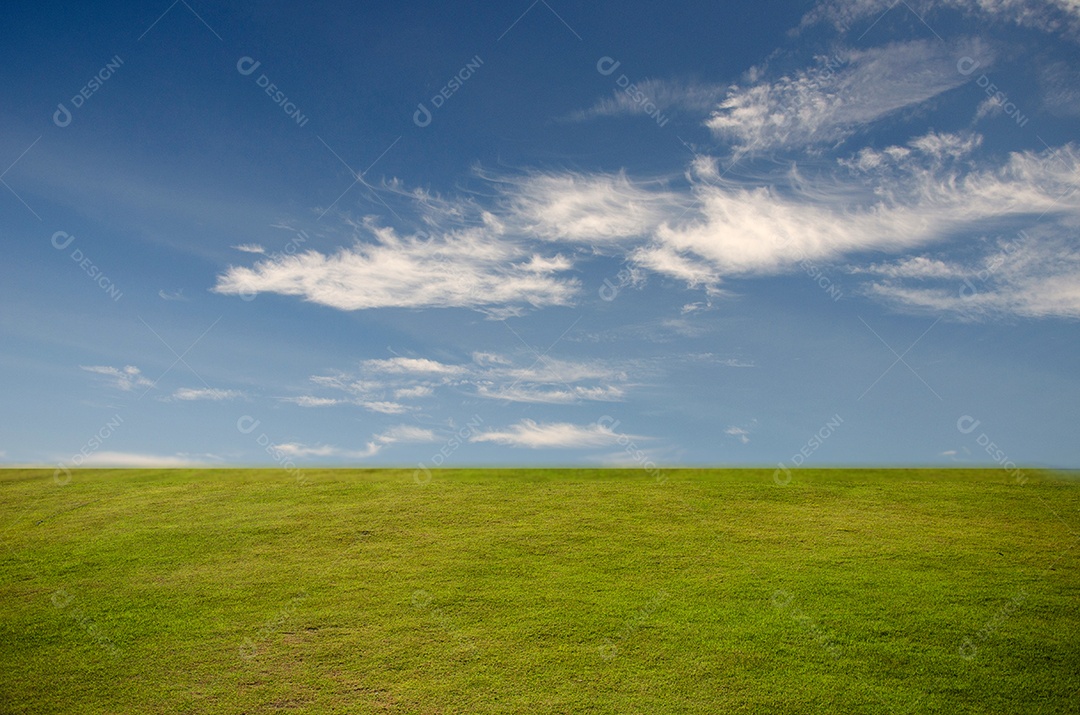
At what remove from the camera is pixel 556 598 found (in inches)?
495

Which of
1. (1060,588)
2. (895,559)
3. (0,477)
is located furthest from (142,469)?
(1060,588)

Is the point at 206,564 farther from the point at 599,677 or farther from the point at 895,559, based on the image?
the point at 895,559

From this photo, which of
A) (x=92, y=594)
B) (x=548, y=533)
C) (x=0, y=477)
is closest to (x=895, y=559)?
(x=548, y=533)

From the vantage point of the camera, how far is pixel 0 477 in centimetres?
2183

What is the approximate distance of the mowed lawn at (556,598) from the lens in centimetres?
1023

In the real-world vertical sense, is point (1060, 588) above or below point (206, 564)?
below

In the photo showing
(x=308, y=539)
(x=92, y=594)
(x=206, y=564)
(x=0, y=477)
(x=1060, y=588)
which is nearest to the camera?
(x=1060, y=588)

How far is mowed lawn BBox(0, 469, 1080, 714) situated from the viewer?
10.2 m

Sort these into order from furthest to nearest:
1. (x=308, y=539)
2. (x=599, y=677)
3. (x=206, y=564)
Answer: (x=308, y=539) < (x=206, y=564) < (x=599, y=677)

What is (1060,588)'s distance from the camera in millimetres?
12648

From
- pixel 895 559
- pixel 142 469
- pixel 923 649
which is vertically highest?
pixel 142 469

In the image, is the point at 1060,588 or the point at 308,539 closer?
the point at 1060,588

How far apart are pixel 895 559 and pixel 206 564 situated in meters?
15.5

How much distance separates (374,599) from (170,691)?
367cm
